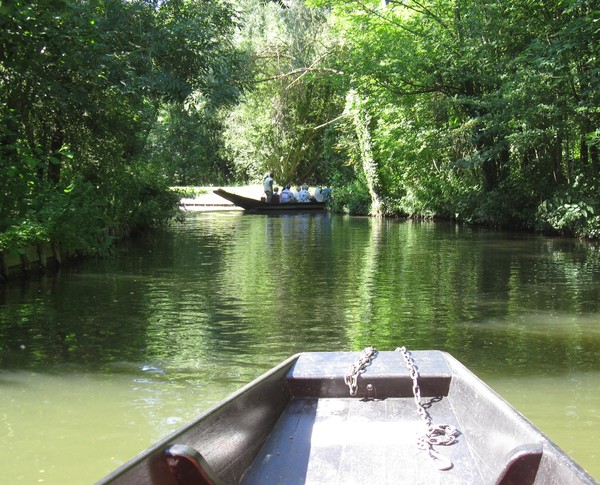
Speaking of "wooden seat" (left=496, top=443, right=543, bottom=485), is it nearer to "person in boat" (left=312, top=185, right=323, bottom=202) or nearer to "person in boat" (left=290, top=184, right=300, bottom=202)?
"person in boat" (left=312, top=185, right=323, bottom=202)

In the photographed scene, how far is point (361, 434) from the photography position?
4.28m

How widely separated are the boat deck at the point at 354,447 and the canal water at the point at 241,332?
44.3 inches

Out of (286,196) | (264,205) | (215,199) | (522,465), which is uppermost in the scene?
(286,196)

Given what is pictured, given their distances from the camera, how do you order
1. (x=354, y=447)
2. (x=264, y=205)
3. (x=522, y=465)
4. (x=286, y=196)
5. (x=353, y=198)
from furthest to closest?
(x=286, y=196), (x=264, y=205), (x=353, y=198), (x=354, y=447), (x=522, y=465)

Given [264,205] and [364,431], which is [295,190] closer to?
[264,205]

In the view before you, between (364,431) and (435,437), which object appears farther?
(364,431)

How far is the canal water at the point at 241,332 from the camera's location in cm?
530

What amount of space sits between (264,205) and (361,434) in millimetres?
35972

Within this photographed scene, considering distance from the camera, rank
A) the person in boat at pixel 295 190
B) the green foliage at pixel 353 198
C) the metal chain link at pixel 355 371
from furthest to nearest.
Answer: the person in boat at pixel 295 190, the green foliage at pixel 353 198, the metal chain link at pixel 355 371

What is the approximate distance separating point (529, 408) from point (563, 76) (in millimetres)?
→ 14740

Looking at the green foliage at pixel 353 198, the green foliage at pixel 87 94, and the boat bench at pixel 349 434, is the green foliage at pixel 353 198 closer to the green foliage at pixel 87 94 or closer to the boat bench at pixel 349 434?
the green foliage at pixel 87 94

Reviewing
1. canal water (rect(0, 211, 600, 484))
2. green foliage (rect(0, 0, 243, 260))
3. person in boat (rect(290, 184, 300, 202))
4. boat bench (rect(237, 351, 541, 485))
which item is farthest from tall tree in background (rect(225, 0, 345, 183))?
boat bench (rect(237, 351, 541, 485))

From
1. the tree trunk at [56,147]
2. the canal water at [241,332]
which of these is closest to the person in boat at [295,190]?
the canal water at [241,332]

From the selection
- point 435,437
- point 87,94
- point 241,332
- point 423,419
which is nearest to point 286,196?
point 87,94
